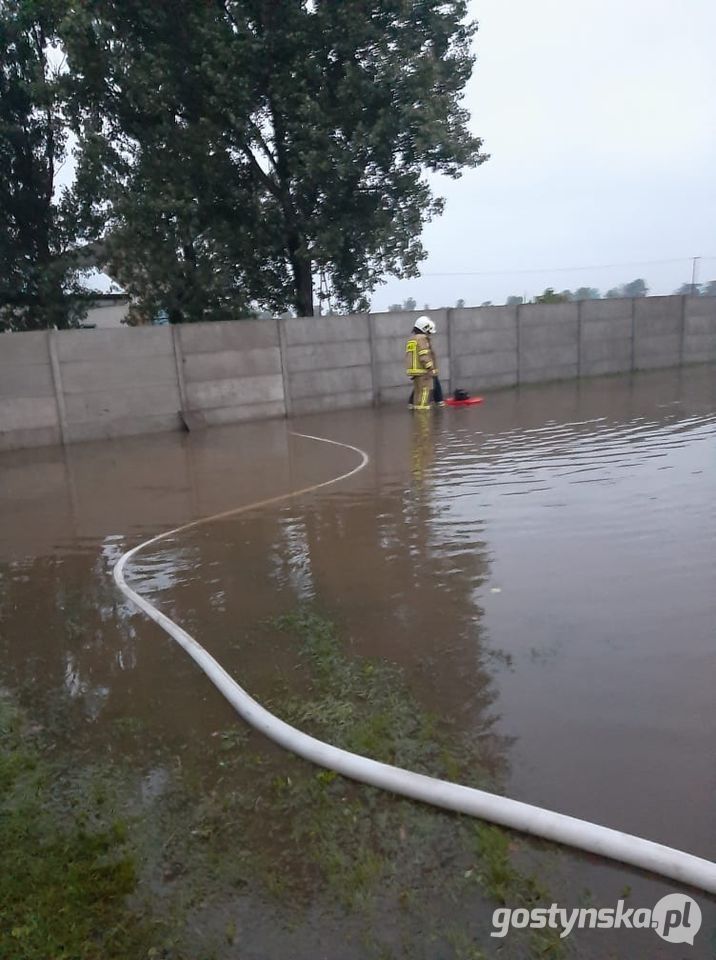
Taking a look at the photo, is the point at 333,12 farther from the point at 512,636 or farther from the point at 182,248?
the point at 512,636

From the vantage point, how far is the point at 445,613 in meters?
4.35

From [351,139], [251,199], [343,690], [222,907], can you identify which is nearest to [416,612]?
[343,690]

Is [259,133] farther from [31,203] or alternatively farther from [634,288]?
[634,288]

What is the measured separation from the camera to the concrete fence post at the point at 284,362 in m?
14.5

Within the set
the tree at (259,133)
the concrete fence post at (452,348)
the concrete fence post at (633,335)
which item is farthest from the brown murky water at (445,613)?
the concrete fence post at (633,335)

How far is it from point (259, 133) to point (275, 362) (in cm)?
530

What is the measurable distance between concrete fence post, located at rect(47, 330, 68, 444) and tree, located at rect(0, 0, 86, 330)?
589 centimetres

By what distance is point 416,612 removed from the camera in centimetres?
440

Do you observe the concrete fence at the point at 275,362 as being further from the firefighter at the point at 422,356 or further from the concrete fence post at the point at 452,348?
the firefighter at the point at 422,356

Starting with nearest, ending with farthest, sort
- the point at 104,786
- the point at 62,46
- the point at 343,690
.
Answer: the point at 104,786, the point at 343,690, the point at 62,46

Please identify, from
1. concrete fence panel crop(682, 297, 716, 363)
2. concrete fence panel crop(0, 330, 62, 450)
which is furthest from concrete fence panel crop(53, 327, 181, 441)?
concrete fence panel crop(682, 297, 716, 363)

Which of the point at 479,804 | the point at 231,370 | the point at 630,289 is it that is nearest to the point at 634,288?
the point at 630,289

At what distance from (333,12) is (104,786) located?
15.9 meters

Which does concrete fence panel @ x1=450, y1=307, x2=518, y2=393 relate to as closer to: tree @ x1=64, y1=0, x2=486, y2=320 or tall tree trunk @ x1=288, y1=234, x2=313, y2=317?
Result: tree @ x1=64, y1=0, x2=486, y2=320
